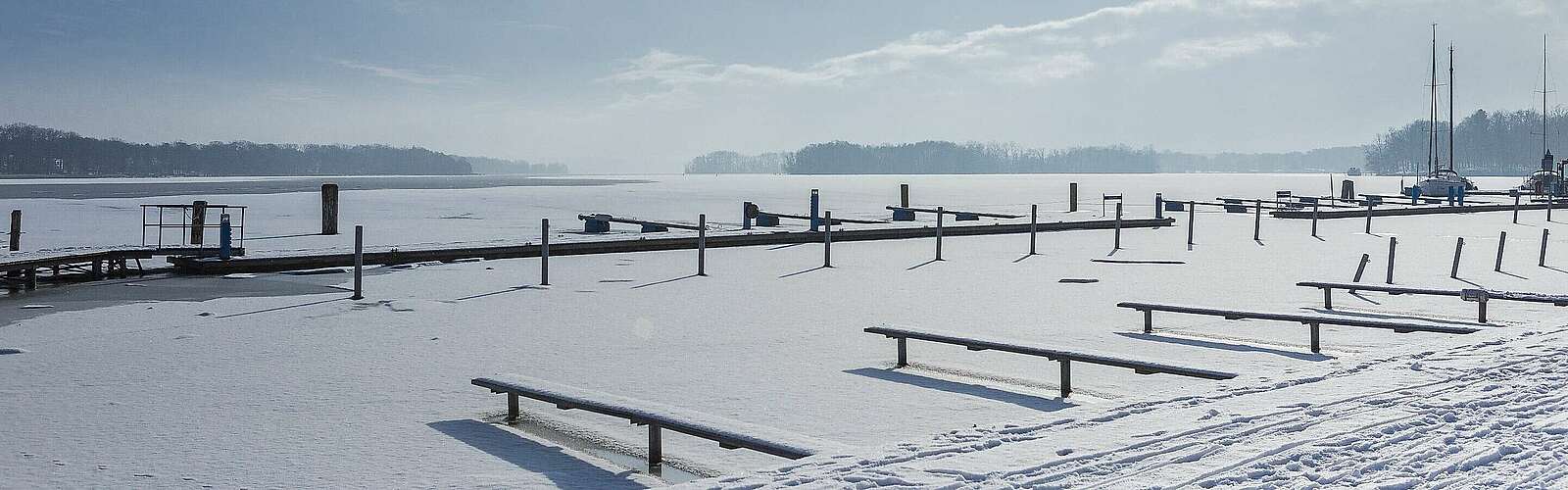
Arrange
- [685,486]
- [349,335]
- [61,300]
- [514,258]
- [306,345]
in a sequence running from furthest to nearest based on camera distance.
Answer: [514,258]
[61,300]
[349,335]
[306,345]
[685,486]

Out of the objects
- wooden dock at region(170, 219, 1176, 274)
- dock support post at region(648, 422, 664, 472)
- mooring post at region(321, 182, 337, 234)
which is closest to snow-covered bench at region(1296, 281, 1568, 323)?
dock support post at region(648, 422, 664, 472)

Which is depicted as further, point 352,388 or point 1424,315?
point 1424,315

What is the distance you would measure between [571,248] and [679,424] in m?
16.9

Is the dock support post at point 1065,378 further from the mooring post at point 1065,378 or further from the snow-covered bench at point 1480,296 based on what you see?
the snow-covered bench at point 1480,296

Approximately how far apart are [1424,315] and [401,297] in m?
11.1

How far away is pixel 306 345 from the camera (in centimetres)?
1021

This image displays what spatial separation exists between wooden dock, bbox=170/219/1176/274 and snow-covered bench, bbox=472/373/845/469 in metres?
13.4

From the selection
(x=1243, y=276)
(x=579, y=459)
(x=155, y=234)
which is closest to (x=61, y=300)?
(x=579, y=459)

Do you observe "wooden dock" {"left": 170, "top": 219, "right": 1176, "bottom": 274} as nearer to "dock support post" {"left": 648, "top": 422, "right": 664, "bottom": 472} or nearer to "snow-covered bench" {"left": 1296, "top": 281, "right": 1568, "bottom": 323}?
"snow-covered bench" {"left": 1296, "top": 281, "right": 1568, "bottom": 323}

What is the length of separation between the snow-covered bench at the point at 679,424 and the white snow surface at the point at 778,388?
0.17 meters

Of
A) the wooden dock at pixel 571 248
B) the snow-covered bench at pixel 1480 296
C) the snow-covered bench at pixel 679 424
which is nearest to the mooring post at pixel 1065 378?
the snow-covered bench at pixel 679 424

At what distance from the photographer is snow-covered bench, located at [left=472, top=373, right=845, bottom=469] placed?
532cm

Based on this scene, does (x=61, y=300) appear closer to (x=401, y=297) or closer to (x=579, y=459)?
(x=401, y=297)

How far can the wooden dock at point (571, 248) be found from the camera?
18641 mm
